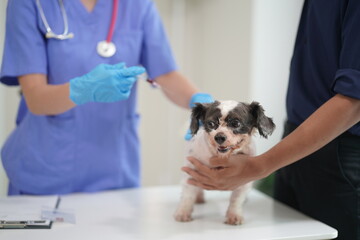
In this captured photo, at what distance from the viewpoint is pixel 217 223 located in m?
1.12

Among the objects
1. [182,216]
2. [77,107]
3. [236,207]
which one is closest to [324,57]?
[236,207]

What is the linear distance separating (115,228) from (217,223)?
31cm

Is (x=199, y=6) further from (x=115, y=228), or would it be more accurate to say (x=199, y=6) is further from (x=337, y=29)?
(x=115, y=228)

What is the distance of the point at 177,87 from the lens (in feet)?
4.68

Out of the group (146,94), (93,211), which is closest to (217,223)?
(93,211)

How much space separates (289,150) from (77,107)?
77 cm

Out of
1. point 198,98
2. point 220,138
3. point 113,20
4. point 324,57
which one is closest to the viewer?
point 220,138

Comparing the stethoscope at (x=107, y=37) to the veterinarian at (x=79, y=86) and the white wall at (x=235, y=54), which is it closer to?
the veterinarian at (x=79, y=86)

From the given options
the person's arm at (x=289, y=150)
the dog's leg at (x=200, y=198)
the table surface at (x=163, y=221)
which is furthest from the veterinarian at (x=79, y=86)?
the dog's leg at (x=200, y=198)

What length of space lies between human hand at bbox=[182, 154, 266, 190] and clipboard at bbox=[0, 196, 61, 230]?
1.57 feet

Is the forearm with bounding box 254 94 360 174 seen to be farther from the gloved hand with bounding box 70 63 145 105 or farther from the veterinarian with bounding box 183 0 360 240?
the gloved hand with bounding box 70 63 145 105

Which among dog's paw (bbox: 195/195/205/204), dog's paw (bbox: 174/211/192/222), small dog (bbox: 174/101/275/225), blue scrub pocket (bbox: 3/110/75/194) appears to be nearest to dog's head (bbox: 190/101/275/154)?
small dog (bbox: 174/101/275/225)

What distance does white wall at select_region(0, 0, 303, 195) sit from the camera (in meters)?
1.18

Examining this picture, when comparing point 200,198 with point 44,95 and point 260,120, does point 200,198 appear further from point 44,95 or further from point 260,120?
point 44,95
